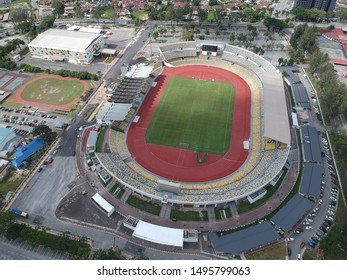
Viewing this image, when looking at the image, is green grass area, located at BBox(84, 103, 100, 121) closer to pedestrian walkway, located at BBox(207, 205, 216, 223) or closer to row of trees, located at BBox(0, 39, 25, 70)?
row of trees, located at BBox(0, 39, 25, 70)

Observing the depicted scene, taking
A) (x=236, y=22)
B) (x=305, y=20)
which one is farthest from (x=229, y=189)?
(x=305, y=20)

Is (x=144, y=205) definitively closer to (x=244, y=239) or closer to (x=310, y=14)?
(x=244, y=239)

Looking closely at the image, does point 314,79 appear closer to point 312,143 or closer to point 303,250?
point 312,143

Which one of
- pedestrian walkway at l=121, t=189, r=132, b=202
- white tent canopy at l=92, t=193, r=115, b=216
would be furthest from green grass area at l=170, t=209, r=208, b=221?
white tent canopy at l=92, t=193, r=115, b=216

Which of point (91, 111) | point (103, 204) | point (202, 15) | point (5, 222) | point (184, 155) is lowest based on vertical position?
Answer: point (103, 204)

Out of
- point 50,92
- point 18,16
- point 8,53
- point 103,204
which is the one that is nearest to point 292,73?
point 103,204

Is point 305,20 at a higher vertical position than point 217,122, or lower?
Answer: higher
